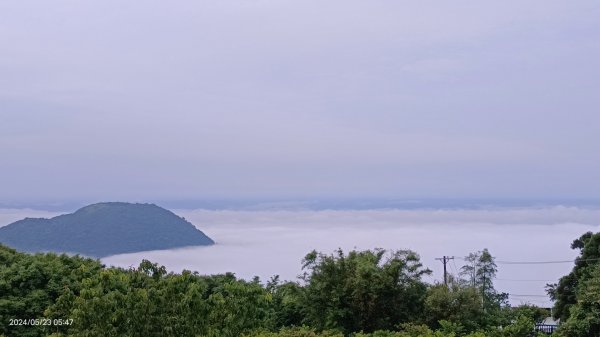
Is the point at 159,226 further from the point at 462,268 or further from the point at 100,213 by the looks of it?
the point at 462,268

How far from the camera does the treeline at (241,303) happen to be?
38.6 ft

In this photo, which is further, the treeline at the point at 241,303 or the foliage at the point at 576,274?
the foliage at the point at 576,274

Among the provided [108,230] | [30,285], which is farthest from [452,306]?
[108,230]

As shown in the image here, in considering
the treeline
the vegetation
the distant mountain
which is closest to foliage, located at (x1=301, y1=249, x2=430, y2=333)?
the treeline

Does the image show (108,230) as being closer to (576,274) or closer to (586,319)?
(576,274)

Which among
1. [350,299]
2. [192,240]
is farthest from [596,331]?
[192,240]

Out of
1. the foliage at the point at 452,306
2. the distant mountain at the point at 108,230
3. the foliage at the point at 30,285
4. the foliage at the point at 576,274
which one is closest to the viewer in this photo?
the foliage at the point at 30,285

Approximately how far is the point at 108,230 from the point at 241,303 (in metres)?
63.4

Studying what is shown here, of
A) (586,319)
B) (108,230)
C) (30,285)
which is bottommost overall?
(586,319)

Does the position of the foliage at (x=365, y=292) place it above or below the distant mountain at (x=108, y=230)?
below

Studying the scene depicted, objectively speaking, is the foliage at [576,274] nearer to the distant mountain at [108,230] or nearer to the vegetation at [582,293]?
the vegetation at [582,293]

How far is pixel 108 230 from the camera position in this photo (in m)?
72.7

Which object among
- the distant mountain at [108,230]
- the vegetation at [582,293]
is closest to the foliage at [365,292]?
the vegetation at [582,293]

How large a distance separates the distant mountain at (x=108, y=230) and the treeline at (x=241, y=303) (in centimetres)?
4634
